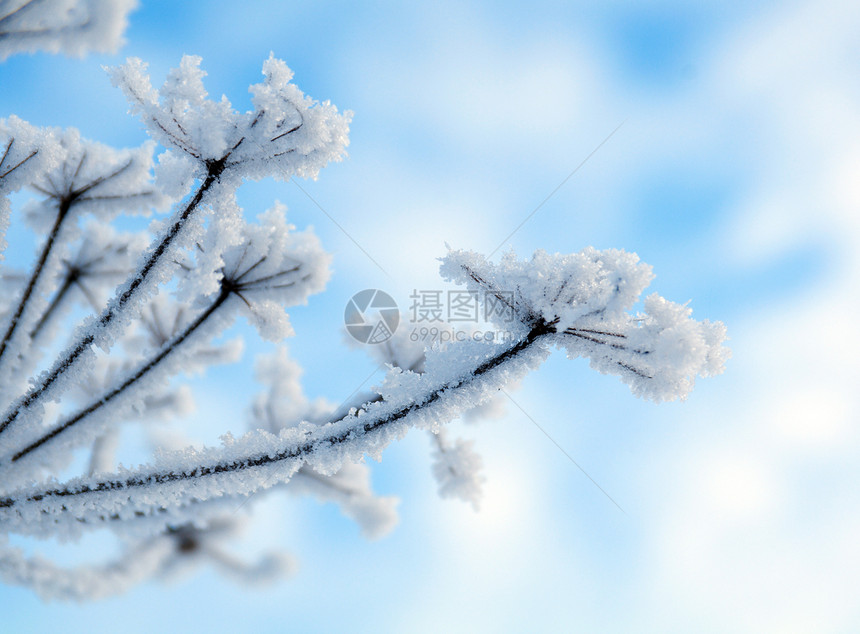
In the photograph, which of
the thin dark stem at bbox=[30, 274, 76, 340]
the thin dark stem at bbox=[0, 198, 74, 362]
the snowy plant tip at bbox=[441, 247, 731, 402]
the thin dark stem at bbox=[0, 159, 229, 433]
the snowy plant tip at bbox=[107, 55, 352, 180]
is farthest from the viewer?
the thin dark stem at bbox=[30, 274, 76, 340]

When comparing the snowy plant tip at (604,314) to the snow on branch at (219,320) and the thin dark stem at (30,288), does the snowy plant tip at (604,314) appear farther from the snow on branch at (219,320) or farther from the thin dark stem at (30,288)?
the thin dark stem at (30,288)

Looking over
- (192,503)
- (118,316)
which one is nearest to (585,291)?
(118,316)

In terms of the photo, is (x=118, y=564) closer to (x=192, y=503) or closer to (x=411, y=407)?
(x=192, y=503)

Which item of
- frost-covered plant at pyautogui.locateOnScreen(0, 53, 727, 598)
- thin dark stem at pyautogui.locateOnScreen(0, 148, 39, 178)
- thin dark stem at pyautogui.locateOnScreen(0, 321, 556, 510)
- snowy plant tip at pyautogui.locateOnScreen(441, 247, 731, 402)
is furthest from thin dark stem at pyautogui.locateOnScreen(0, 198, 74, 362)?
snowy plant tip at pyautogui.locateOnScreen(441, 247, 731, 402)

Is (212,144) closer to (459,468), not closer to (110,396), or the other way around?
(110,396)

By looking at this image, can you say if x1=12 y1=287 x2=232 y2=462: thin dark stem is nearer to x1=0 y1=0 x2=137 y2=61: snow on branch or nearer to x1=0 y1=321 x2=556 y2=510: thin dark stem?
x1=0 y1=321 x2=556 y2=510: thin dark stem

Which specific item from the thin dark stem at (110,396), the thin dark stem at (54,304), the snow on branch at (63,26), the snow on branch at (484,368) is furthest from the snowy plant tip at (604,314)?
the snow on branch at (63,26)
